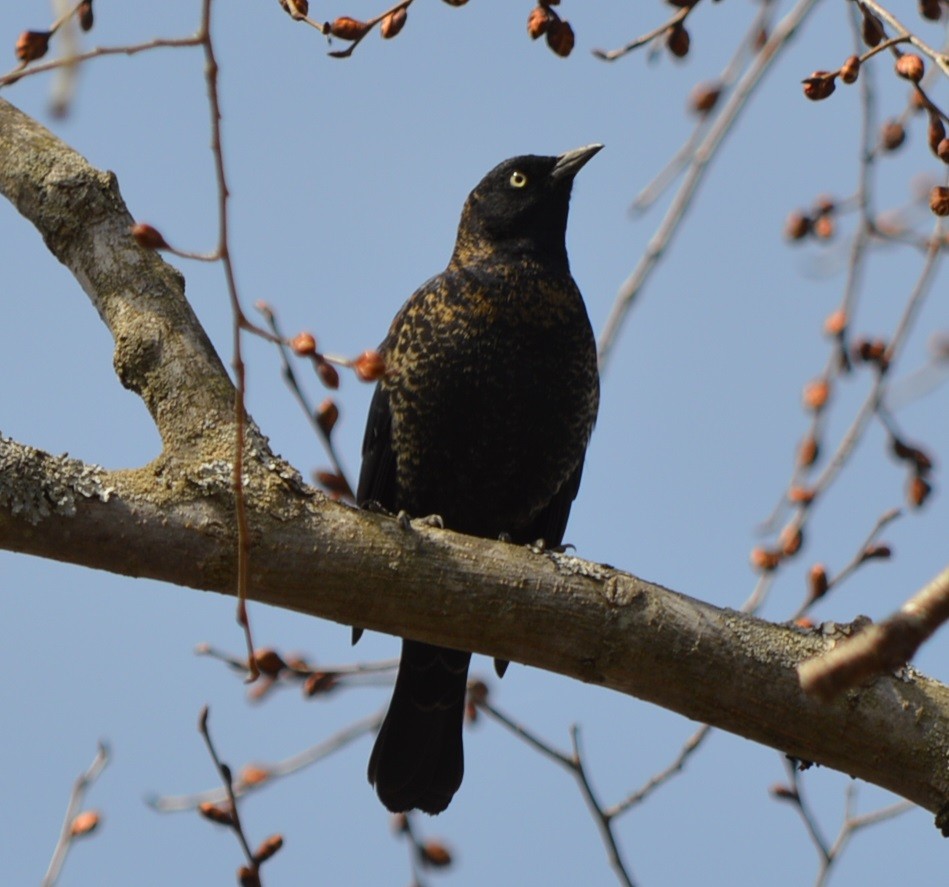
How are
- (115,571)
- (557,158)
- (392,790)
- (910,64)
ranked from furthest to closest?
(557,158) < (392,790) < (910,64) < (115,571)

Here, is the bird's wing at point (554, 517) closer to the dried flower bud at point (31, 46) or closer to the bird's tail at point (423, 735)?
the bird's tail at point (423, 735)

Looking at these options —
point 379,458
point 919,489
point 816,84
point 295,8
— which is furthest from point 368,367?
point 379,458

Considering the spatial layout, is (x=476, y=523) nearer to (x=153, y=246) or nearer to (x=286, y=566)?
(x=286, y=566)

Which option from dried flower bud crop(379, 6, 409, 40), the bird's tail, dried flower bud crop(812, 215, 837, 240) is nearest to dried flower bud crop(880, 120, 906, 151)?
dried flower bud crop(812, 215, 837, 240)

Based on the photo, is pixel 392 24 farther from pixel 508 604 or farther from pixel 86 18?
pixel 508 604

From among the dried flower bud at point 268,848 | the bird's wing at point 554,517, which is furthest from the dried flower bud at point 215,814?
the bird's wing at point 554,517

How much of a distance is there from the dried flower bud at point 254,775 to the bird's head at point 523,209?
1.81m

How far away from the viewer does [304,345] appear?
236 centimetres

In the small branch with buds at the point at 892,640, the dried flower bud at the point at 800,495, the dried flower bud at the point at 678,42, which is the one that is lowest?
the small branch with buds at the point at 892,640

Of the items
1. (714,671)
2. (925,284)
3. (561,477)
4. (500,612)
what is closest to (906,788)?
(714,671)

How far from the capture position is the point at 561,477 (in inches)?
173

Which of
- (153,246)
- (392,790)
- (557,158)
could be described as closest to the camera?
(153,246)

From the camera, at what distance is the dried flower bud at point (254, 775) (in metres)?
3.75

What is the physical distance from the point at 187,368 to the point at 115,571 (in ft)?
1.65
